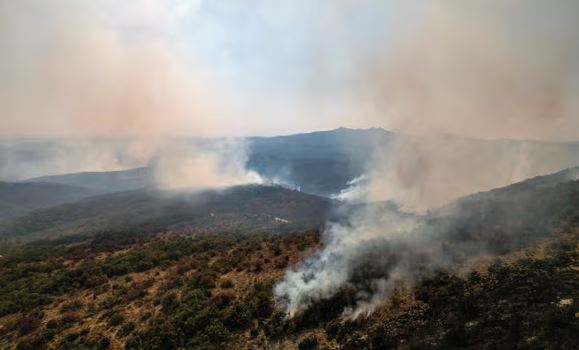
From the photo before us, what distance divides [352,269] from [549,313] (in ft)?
49.8

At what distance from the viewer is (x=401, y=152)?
143 metres

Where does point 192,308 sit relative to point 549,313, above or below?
below

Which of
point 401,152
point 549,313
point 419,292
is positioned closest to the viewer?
point 549,313

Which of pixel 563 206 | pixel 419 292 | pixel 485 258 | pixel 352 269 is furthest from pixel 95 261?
pixel 563 206

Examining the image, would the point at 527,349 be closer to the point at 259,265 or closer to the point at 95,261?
the point at 259,265

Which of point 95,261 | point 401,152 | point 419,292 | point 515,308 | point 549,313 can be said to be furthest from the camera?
point 401,152

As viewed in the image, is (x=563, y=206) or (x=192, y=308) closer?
(x=192, y=308)

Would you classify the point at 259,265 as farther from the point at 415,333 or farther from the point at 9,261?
the point at 9,261

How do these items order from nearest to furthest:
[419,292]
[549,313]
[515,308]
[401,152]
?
[549,313] → [515,308] → [419,292] → [401,152]

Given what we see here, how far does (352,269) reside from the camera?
3269 centimetres

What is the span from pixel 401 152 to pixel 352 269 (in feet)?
386

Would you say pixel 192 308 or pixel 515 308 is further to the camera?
pixel 192 308

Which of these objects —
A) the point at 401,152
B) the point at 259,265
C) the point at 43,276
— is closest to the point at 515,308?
the point at 259,265

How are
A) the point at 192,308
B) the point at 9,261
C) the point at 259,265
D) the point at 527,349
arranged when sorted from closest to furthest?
1. the point at 527,349
2. the point at 192,308
3. the point at 259,265
4. the point at 9,261
